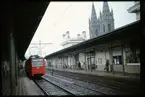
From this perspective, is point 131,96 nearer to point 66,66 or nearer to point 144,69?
point 144,69

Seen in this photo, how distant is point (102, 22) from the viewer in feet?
309

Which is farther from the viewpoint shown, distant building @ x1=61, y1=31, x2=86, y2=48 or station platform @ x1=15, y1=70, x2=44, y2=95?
distant building @ x1=61, y1=31, x2=86, y2=48

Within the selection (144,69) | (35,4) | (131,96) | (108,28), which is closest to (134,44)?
(131,96)

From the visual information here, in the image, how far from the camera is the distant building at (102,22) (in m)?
94.1

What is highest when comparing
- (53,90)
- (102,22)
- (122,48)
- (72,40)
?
(102,22)

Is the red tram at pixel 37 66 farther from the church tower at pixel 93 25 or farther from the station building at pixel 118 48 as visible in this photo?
the church tower at pixel 93 25

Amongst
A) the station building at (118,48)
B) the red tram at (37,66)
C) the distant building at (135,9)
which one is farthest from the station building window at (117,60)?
the distant building at (135,9)

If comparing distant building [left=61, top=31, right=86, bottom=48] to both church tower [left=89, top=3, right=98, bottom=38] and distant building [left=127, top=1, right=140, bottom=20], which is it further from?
distant building [left=127, top=1, right=140, bottom=20]

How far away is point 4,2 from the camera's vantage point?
9383 millimetres

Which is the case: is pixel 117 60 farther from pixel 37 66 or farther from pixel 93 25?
pixel 93 25

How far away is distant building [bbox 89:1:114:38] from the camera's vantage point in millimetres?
94062

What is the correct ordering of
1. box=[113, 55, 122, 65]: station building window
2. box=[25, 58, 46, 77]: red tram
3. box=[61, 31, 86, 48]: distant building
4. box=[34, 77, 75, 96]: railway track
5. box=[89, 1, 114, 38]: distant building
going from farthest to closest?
box=[89, 1, 114, 38]: distant building, box=[61, 31, 86, 48]: distant building, box=[25, 58, 46, 77]: red tram, box=[113, 55, 122, 65]: station building window, box=[34, 77, 75, 96]: railway track

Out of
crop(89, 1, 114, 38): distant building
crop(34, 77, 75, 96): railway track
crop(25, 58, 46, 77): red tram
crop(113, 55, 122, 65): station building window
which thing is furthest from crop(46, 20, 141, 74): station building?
crop(89, 1, 114, 38): distant building

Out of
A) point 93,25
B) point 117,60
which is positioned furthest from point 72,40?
point 117,60
